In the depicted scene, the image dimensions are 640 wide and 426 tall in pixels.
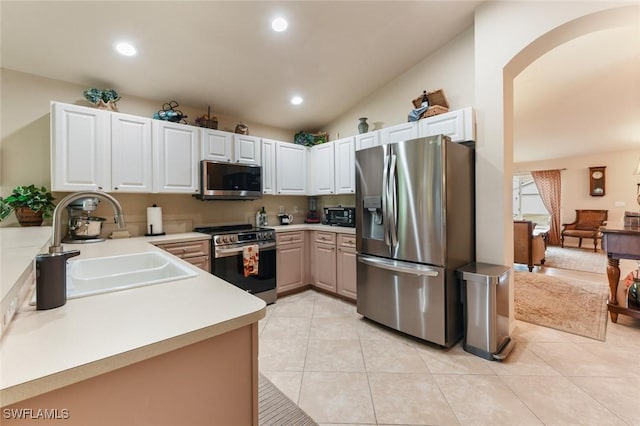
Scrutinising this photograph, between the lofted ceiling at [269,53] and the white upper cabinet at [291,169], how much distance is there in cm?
51

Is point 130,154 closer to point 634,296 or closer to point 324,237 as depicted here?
point 324,237

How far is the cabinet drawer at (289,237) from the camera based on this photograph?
3.61 m

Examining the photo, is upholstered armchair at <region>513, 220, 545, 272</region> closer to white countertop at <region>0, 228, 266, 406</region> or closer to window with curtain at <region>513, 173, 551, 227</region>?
window with curtain at <region>513, 173, 551, 227</region>

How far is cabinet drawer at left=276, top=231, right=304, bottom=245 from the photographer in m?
3.61

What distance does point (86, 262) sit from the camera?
5.34 ft

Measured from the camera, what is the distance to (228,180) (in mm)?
3369

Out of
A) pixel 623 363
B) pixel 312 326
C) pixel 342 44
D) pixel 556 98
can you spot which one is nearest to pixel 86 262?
pixel 312 326

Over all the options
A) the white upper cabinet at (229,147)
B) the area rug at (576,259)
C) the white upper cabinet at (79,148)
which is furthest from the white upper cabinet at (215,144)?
the area rug at (576,259)

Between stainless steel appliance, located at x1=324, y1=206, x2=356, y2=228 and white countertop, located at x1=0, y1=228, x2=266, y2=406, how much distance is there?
2.78 meters

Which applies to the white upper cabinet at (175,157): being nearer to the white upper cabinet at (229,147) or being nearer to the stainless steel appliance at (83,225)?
the white upper cabinet at (229,147)

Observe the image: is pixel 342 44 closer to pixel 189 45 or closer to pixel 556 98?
pixel 189 45

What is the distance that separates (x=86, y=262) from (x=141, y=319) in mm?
1219

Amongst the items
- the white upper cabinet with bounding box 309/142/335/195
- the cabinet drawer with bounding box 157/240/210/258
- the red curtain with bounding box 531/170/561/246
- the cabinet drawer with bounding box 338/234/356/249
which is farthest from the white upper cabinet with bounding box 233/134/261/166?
the red curtain with bounding box 531/170/561/246

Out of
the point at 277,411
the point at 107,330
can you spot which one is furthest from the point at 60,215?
the point at 277,411
